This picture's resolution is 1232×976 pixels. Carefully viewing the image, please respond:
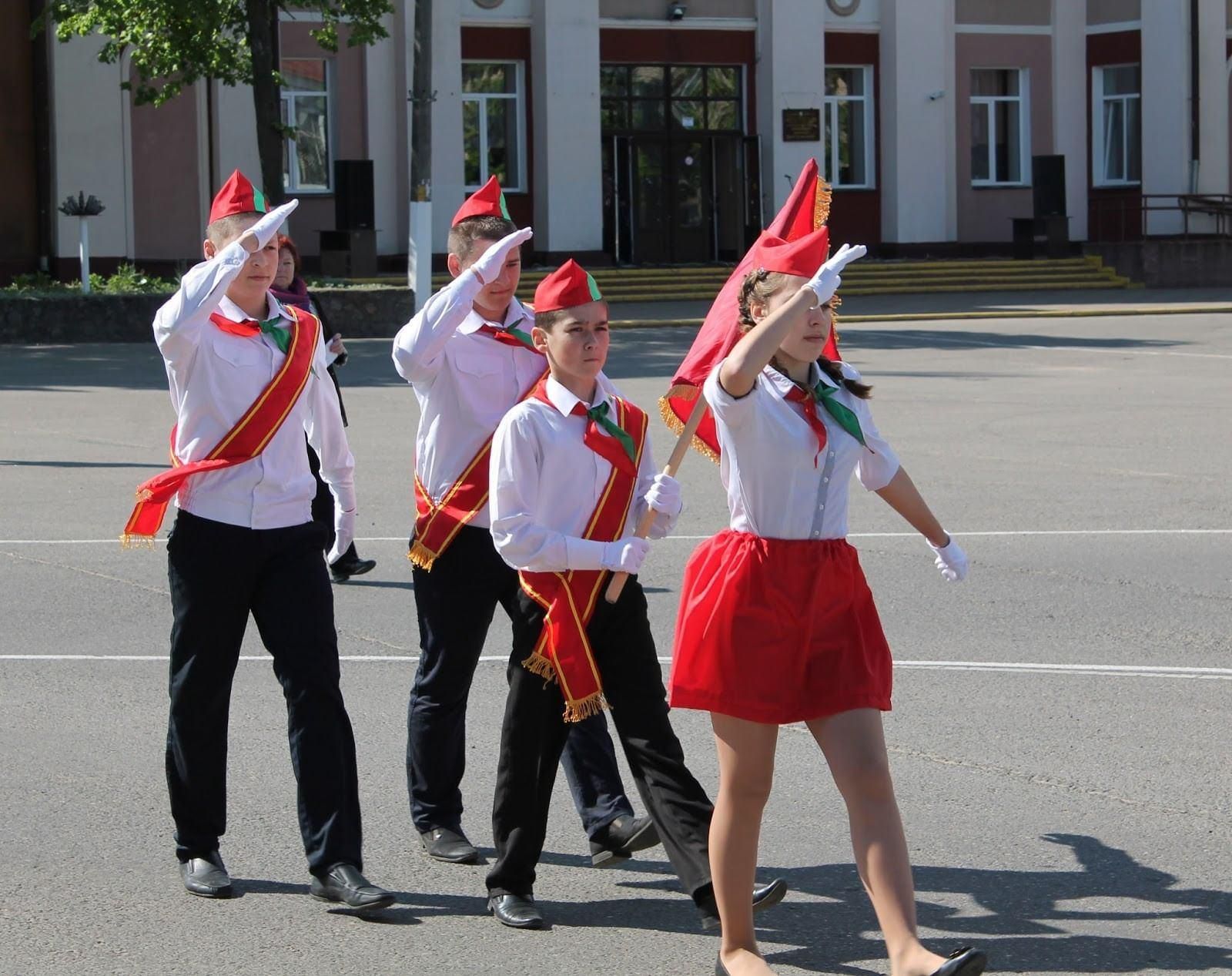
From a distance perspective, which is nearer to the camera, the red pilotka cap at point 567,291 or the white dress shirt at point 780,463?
the white dress shirt at point 780,463

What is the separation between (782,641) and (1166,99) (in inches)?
1527

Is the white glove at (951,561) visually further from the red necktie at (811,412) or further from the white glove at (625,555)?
the white glove at (625,555)

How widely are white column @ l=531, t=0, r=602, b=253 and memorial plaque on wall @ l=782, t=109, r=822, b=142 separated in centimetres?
400

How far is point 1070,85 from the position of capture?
138 feet

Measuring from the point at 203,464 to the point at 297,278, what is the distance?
4.04 m

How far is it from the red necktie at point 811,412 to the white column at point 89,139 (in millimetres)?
30030

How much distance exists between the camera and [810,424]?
15.4ft

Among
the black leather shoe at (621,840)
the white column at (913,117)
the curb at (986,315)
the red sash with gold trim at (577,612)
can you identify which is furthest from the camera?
the white column at (913,117)

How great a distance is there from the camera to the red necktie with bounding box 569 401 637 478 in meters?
5.23

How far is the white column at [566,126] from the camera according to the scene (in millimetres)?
37156

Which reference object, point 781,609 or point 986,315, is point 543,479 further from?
point 986,315

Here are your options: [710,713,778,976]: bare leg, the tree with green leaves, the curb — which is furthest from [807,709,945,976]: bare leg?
the curb

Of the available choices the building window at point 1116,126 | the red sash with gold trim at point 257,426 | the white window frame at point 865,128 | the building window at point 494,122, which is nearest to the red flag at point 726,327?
the red sash with gold trim at point 257,426

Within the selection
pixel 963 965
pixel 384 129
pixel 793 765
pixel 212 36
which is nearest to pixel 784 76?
pixel 384 129
